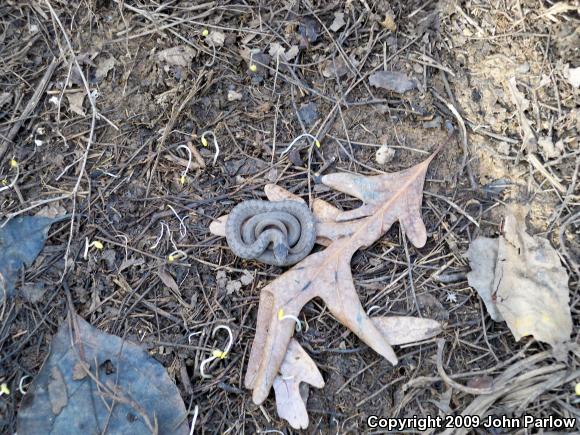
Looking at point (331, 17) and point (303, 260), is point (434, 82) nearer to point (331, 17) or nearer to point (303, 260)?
point (331, 17)

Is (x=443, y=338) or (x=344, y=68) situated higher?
(x=344, y=68)

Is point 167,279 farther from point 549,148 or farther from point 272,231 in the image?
point 549,148

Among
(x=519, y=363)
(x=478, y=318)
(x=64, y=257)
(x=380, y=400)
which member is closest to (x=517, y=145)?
(x=478, y=318)

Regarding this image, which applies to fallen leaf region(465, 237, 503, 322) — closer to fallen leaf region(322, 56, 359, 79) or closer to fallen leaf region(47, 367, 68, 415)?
fallen leaf region(322, 56, 359, 79)

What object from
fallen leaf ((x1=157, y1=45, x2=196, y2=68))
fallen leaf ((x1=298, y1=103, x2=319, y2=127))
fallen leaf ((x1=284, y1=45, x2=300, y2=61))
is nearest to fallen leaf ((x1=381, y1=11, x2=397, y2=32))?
fallen leaf ((x1=284, y1=45, x2=300, y2=61))

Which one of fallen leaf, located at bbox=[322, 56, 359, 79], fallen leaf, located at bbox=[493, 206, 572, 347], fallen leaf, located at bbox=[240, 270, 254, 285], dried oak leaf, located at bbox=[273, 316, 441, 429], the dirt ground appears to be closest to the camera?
fallen leaf, located at bbox=[493, 206, 572, 347]

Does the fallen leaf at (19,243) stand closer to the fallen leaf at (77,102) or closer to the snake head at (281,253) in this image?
the fallen leaf at (77,102)
